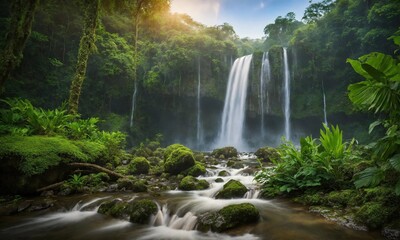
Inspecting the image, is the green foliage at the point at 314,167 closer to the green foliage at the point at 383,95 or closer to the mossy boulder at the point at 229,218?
the mossy boulder at the point at 229,218

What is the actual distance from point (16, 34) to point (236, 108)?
65.7 feet

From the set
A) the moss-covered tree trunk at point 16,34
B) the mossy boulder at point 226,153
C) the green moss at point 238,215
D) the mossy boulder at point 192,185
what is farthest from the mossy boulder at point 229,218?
the mossy boulder at point 226,153

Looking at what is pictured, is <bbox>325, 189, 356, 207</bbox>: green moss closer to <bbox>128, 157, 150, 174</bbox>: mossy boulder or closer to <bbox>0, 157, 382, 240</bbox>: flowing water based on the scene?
<bbox>0, 157, 382, 240</bbox>: flowing water

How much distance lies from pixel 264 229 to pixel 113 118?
22595mm

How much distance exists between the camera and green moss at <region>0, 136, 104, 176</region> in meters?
6.12

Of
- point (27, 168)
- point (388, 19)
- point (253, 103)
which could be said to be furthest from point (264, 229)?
point (388, 19)

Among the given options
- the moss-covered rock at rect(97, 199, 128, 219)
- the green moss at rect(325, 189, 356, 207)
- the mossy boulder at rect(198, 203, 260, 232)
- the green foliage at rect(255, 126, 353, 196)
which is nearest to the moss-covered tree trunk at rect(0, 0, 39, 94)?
the moss-covered rock at rect(97, 199, 128, 219)

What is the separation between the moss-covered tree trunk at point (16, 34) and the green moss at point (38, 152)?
253 centimetres

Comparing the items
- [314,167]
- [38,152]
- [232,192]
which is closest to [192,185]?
[232,192]

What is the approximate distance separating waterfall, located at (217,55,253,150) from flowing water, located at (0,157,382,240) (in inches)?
776

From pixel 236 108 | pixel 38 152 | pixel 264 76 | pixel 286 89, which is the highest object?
pixel 264 76

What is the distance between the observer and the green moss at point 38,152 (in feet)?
20.1

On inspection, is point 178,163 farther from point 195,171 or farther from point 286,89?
point 286,89

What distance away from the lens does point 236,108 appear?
82.8 ft
